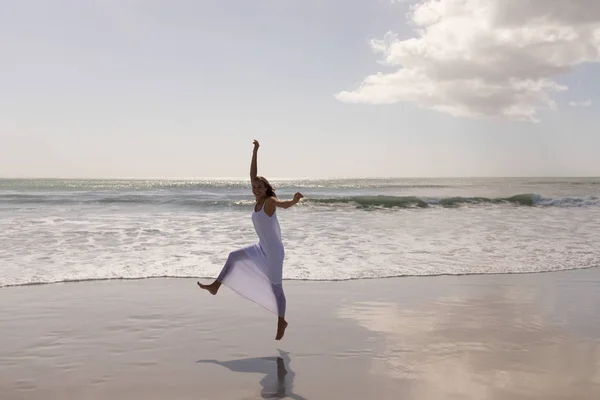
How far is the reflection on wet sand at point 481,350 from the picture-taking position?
4574 mm

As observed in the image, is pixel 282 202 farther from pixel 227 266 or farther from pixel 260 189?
pixel 227 266

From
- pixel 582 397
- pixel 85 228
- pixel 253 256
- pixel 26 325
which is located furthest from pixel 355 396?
pixel 85 228

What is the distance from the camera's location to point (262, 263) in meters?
6.25

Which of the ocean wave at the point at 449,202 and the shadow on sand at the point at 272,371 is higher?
the ocean wave at the point at 449,202

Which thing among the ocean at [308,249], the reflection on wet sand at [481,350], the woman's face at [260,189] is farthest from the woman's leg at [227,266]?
the ocean at [308,249]

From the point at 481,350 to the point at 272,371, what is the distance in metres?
2.38

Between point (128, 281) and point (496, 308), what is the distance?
20.9ft

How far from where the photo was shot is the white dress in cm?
598

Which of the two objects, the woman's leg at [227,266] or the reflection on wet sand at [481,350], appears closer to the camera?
the reflection on wet sand at [481,350]

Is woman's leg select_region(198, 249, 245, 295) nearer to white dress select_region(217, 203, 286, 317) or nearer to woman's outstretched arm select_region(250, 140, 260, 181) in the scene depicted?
white dress select_region(217, 203, 286, 317)

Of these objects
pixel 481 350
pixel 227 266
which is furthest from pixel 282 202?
pixel 481 350

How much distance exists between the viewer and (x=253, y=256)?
629 centimetres

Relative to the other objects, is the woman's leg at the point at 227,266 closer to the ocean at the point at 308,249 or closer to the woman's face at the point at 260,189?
the woman's face at the point at 260,189

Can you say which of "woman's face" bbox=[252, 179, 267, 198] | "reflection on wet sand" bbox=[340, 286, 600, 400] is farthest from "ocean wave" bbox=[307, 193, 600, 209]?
"woman's face" bbox=[252, 179, 267, 198]
